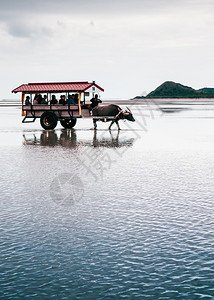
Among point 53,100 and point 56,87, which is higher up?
point 56,87

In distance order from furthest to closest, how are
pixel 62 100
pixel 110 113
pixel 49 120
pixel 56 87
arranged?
pixel 49 120 → pixel 62 100 → pixel 56 87 → pixel 110 113

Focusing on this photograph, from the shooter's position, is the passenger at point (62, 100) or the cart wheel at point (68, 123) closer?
the passenger at point (62, 100)

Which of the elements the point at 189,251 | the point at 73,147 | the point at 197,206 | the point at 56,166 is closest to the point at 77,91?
the point at 73,147

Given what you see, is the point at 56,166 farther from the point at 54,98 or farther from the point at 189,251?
the point at 54,98

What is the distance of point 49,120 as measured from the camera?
2875cm

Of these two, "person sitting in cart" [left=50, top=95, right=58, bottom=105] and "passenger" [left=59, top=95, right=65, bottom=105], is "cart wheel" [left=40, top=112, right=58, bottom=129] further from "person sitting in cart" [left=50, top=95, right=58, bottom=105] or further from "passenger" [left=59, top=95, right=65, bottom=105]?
"passenger" [left=59, top=95, right=65, bottom=105]
